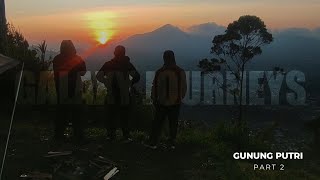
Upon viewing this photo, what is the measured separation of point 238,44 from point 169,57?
36185 mm

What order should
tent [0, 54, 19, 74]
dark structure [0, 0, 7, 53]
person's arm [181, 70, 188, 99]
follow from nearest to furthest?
person's arm [181, 70, 188, 99], tent [0, 54, 19, 74], dark structure [0, 0, 7, 53]

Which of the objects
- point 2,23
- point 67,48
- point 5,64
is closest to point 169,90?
point 67,48

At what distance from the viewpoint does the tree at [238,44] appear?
44.6 meters

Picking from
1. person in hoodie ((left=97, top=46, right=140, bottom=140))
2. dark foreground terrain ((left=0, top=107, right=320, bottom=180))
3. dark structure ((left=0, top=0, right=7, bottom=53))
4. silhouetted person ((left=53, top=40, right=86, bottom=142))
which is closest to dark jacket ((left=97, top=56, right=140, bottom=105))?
person in hoodie ((left=97, top=46, right=140, bottom=140))

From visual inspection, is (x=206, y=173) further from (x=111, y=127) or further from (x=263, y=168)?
(x=111, y=127)

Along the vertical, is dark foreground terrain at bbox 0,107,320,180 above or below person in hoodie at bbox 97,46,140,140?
below

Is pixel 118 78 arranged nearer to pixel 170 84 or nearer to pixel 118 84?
pixel 118 84

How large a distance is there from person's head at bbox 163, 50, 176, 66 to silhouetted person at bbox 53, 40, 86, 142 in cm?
153

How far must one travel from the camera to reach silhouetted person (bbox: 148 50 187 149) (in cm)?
974

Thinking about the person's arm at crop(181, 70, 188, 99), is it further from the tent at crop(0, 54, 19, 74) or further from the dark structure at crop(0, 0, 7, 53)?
the dark structure at crop(0, 0, 7, 53)

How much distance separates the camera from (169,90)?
9805 millimetres

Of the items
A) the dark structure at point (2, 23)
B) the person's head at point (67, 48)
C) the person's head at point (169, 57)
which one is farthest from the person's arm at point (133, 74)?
the dark structure at point (2, 23)

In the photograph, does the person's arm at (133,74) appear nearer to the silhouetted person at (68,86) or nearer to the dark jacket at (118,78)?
the dark jacket at (118,78)

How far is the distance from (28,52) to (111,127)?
22.8 feet
